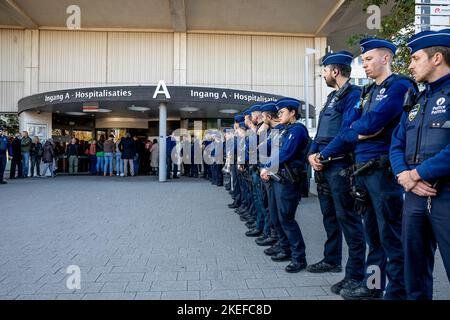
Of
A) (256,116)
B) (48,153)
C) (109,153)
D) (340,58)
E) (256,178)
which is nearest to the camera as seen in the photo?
(340,58)

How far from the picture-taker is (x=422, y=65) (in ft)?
8.03

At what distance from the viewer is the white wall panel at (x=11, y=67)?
20.1 m

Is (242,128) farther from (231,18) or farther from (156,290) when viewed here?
(231,18)

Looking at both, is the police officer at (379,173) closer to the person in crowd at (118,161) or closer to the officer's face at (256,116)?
the officer's face at (256,116)

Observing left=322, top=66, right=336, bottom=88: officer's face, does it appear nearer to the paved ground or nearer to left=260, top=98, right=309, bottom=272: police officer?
left=260, top=98, right=309, bottom=272: police officer

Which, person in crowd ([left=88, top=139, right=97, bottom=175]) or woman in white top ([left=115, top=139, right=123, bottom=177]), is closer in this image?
woman in white top ([left=115, top=139, right=123, bottom=177])

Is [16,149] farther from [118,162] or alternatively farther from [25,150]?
[118,162]

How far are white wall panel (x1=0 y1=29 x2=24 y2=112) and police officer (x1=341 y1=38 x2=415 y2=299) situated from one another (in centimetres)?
2152

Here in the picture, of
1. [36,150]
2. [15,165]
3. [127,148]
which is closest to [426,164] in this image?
[127,148]

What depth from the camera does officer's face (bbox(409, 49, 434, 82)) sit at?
7.93 feet

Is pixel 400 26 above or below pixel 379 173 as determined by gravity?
above

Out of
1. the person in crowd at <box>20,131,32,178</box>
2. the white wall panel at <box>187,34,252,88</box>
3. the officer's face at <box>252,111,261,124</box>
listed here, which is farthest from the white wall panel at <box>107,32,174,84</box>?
the officer's face at <box>252,111,261,124</box>

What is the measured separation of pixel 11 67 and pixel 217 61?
1166 centimetres
